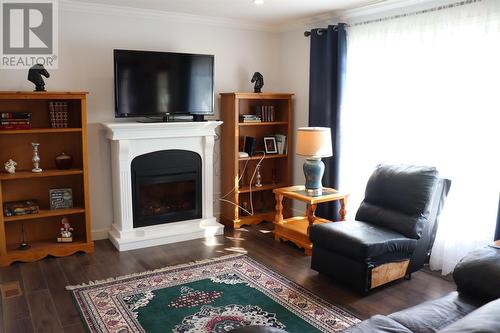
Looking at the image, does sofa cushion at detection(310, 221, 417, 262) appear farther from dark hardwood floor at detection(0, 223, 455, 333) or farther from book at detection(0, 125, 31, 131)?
book at detection(0, 125, 31, 131)

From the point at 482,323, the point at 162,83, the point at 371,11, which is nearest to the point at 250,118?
Answer: the point at 162,83

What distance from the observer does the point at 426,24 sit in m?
3.67

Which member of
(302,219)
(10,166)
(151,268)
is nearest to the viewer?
(151,268)

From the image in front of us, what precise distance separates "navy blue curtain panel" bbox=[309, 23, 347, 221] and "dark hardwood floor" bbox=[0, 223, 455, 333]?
0.93 meters

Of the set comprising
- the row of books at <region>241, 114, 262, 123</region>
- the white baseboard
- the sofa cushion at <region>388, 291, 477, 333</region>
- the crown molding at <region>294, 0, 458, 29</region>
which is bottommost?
the white baseboard

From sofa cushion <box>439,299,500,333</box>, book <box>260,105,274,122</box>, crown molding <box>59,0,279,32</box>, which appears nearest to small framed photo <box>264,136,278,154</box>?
book <box>260,105,274,122</box>

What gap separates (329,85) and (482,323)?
3.58m

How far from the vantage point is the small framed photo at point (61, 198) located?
4.09 m

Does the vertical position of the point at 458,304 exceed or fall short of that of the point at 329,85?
it falls short

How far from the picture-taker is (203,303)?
3086mm

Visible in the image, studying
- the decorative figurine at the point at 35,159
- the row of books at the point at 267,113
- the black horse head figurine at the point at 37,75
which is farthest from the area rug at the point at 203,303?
the row of books at the point at 267,113

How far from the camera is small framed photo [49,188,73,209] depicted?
4.09 m

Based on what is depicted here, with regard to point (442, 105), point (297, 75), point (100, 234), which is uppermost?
point (297, 75)

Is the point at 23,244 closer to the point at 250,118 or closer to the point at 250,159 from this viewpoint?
the point at 250,159
